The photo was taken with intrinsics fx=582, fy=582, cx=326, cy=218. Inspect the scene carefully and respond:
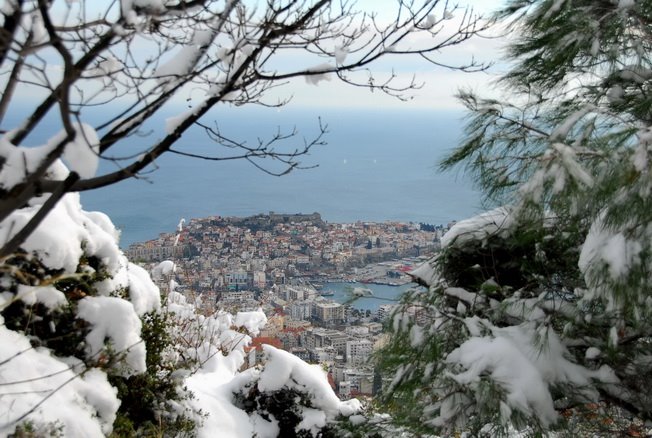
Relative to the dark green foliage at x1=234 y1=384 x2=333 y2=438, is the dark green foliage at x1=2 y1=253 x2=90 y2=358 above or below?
above

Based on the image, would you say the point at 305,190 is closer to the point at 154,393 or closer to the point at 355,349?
the point at 355,349

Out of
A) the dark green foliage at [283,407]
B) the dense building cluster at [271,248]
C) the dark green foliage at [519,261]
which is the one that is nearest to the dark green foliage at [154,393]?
the dark green foliage at [283,407]

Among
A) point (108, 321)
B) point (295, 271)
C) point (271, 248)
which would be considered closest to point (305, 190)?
point (271, 248)

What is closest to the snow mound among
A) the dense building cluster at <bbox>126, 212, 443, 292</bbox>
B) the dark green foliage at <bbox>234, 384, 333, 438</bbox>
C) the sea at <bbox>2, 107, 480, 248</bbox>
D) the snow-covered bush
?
the snow-covered bush

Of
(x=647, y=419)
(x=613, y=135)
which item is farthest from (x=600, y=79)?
(x=647, y=419)

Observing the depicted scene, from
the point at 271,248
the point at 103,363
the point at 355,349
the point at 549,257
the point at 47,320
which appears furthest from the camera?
the point at 271,248

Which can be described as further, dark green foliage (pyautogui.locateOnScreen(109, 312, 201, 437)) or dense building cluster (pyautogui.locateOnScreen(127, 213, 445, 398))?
dense building cluster (pyautogui.locateOnScreen(127, 213, 445, 398))

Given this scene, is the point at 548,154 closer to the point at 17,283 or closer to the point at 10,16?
the point at 10,16

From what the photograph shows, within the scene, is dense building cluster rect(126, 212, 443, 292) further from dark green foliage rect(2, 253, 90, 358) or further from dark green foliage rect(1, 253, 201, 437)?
dark green foliage rect(2, 253, 90, 358)

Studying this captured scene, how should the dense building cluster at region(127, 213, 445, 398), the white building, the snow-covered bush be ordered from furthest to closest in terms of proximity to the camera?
the dense building cluster at region(127, 213, 445, 398), the white building, the snow-covered bush
